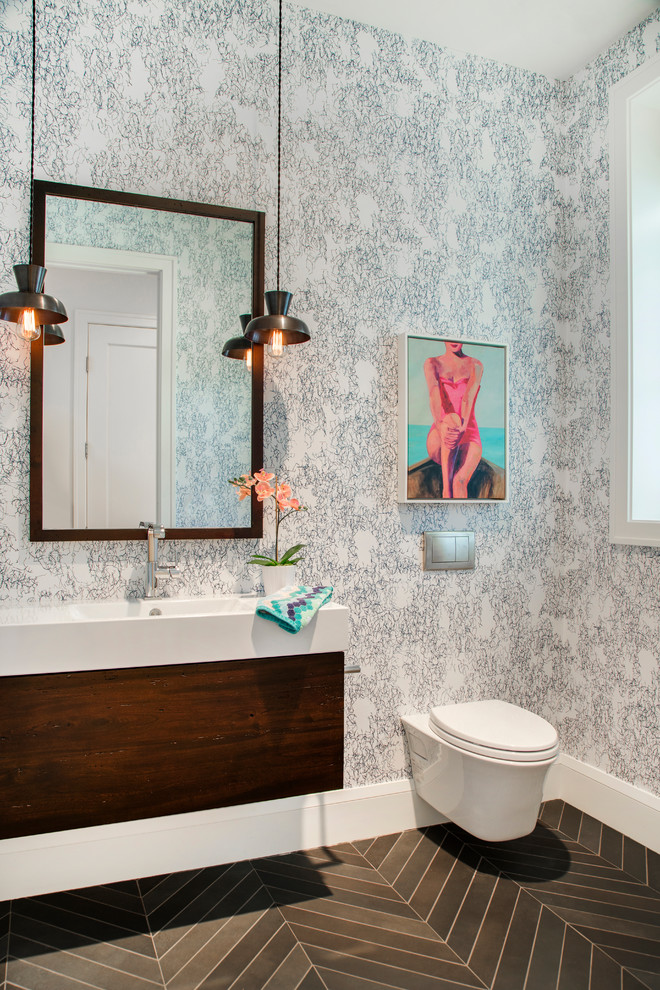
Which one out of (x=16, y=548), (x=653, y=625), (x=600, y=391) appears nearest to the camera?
(x=16, y=548)

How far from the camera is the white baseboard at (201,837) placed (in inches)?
70.8

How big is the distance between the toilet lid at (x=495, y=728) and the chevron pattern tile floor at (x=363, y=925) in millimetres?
406

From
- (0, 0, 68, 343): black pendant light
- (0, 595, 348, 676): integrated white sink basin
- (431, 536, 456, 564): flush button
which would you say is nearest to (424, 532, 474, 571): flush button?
(431, 536, 456, 564): flush button

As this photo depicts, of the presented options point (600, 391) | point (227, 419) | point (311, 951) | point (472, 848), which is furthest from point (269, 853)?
point (600, 391)

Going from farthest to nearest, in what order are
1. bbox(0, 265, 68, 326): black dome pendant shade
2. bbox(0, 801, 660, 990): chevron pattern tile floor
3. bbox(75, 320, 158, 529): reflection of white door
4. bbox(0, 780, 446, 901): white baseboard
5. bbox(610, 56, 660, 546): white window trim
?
bbox(610, 56, 660, 546): white window trim → bbox(75, 320, 158, 529): reflection of white door → bbox(0, 780, 446, 901): white baseboard → bbox(0, 265, 68, 326): black dome pendant shade → bbox(0, 801, 660, 990): chevron pattern tile floor

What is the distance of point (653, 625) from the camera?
2139 millimetres

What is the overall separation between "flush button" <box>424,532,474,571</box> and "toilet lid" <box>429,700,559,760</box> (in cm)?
48

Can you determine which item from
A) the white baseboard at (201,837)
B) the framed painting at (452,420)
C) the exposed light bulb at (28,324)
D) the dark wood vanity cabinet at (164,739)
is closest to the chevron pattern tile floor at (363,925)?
the white baseboard at (201,837)

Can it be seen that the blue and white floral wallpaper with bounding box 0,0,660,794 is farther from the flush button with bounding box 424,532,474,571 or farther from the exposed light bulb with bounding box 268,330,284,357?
the exposed light bulb with bounding box 268,330,284,357

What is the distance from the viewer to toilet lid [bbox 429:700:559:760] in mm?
1833

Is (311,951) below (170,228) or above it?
below

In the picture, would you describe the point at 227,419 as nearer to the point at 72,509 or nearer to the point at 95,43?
the point at 72,509

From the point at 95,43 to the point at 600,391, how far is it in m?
2.00

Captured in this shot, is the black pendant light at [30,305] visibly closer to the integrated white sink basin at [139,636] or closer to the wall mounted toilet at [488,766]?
the integrated white sink basin at [139,636]
